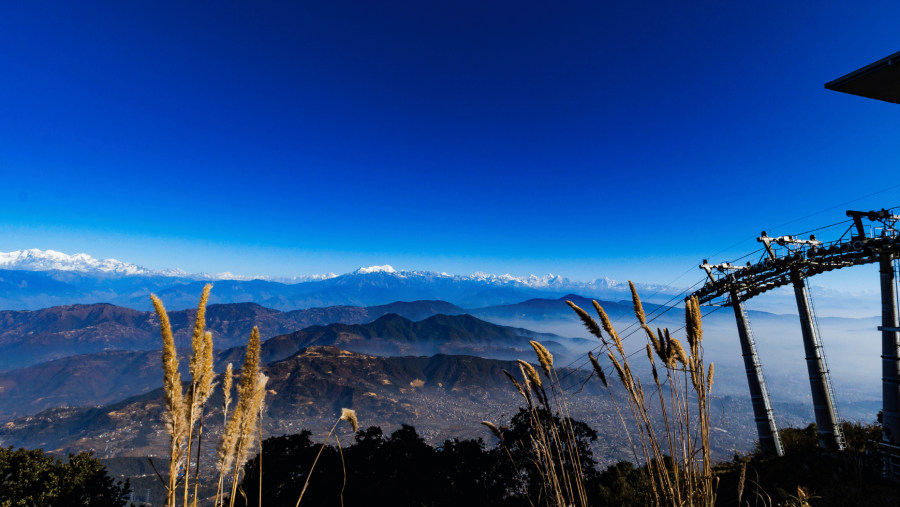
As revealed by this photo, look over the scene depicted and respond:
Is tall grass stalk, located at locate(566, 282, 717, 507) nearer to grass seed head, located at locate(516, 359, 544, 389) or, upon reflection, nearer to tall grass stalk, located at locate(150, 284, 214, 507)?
grass seed head, located at locate(516, 359, 544, 389)

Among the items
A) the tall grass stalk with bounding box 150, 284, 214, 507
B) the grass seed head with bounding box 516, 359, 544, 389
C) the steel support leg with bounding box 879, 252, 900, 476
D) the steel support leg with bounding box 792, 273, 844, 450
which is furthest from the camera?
the steel support leg with bounding box 792, 273, 844, 450

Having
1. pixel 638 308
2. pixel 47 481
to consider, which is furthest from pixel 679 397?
pixel 47 481

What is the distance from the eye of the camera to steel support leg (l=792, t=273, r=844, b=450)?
47.0 feet

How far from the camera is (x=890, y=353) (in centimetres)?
1269

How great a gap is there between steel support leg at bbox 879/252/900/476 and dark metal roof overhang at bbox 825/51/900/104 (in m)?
14.4

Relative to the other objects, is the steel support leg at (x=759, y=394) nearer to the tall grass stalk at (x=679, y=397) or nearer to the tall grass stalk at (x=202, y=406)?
the tall grass stalk at (x=679, y=397)

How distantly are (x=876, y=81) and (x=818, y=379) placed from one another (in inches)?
708

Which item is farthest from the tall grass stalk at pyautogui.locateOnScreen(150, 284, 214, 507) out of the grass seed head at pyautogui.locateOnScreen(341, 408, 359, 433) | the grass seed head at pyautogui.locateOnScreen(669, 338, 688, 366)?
the grass seed head at pyautogui.locateOnScreen(669, 338, 688, 366)

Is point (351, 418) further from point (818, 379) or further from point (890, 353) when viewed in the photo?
point (818, 379)

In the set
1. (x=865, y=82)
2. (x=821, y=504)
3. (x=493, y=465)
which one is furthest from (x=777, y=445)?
(x=865, y=82)

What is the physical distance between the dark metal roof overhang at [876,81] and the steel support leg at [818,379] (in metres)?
15.7

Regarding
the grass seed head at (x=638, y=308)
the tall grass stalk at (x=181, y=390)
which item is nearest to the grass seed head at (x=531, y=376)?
the grass seed head at (x=638, y=308)

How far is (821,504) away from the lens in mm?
10031

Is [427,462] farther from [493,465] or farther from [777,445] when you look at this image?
[777,445]
